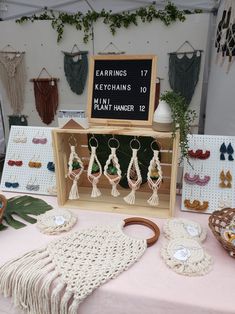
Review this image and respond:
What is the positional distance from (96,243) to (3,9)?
3138 millimetres

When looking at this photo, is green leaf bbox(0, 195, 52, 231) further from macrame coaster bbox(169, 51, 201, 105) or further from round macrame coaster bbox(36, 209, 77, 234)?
macrame coaster bbox(169, 51, 201, 105)

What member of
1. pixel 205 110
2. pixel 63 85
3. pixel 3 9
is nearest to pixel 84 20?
pixel 63 85

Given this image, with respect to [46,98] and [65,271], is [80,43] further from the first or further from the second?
[65,271]

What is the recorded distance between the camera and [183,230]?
0.85 metres

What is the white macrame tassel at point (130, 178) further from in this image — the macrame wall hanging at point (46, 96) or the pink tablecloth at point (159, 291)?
the macrame wall hanging at point (46, 96)

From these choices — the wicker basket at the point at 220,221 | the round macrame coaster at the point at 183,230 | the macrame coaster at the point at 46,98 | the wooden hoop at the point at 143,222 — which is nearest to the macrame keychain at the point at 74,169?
the wooden hoop at the point at 143,222

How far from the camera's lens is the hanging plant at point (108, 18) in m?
2.55

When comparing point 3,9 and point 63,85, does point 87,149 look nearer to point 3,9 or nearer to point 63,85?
point 63,85

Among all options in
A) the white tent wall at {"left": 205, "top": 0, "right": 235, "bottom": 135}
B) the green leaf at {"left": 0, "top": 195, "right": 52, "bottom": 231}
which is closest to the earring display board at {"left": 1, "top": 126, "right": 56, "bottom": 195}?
the green leaf at {"left": 0, "top": 195, "right": 52, "bottom": 231}

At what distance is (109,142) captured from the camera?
1.06 m

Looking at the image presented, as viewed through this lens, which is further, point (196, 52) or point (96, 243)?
point (196, 52)

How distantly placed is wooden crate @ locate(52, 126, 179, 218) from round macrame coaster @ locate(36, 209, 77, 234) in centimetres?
10

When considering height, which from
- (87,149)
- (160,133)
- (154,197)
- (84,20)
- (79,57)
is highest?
(84,20)

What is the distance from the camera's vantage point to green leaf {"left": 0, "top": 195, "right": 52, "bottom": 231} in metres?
0.94
